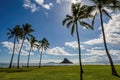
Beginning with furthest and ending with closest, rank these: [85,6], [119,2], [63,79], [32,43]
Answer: [32,43] < [85,6] < [119,2] < [63,79]

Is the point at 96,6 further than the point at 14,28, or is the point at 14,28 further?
the point at 14,28

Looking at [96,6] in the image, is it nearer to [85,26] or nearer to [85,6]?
[85,6]

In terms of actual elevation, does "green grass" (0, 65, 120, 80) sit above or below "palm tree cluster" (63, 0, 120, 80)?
below

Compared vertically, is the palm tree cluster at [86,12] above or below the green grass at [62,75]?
above

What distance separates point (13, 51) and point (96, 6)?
141 ft

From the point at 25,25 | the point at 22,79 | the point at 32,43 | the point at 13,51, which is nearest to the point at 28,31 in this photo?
the point at 25,25

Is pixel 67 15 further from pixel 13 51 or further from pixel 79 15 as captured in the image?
pixel 13 51

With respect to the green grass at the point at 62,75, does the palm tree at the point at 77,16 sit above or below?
above

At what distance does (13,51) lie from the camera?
7206 cm

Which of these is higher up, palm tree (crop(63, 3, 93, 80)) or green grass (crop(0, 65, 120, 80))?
palm tree (crop(63, 3, 93, 80))

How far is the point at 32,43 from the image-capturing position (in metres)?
92.8

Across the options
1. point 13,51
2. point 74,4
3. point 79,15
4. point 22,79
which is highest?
point 74,4

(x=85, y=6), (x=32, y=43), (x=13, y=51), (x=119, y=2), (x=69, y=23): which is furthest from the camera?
(x=32, y=43)

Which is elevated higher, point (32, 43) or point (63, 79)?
point (32, 43)
